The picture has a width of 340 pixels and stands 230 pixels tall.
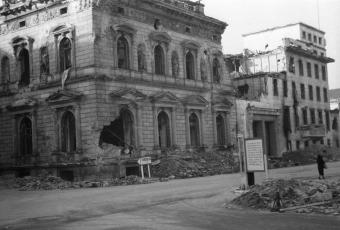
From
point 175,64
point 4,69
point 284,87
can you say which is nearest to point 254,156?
point 175,64

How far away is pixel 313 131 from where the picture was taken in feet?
185

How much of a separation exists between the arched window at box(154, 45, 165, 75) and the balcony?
78.2 ft

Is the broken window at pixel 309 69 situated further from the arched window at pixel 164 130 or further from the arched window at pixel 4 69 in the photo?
the arched window at pixel 4 69

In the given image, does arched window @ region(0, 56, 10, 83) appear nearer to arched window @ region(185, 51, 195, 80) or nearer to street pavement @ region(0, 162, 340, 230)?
arched window @ region(185, 51, 195, 80)

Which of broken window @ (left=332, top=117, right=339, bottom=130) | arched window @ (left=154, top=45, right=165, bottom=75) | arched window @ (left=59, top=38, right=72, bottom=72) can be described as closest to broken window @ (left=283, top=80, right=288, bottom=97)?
broken window @ (left=332, top=117, right=339, bottom=130)

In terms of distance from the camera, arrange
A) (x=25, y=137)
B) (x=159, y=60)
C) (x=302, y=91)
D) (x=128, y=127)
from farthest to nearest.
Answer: (x=302, y=91) → (x=159, y=60) → (x=25, y=137) → (x=128, y=127)

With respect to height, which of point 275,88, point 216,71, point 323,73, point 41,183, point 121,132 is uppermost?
point 323,73

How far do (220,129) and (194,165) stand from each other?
8669mm

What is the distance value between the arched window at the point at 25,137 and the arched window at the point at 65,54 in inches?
198

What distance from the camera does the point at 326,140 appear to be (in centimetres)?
6178

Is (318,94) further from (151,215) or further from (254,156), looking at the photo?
(151,215)

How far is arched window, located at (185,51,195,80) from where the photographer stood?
4016cm

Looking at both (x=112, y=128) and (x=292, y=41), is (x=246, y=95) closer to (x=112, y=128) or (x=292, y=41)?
(x=292, y=41)

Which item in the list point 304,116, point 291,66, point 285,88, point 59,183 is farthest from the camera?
point 304,116
